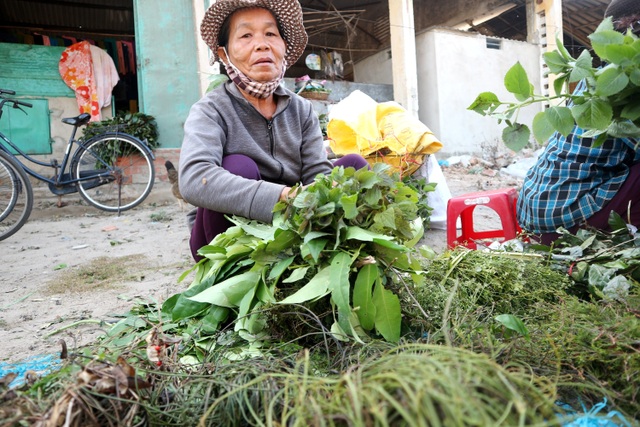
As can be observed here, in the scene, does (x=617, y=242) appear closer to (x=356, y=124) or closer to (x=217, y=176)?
(x=217, y=176)

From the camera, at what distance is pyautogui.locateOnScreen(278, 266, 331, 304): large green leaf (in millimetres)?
1291

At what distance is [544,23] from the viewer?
912 centimetres

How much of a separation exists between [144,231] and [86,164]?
168cm

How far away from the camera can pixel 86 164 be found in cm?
555

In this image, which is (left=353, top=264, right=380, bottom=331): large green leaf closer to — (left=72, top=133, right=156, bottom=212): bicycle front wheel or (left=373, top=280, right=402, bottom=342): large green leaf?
(left=373, top=280, right=402, bottom=342): large green leaf

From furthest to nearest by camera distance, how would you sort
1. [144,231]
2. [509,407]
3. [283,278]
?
[144,231], [283,278], [509,407]

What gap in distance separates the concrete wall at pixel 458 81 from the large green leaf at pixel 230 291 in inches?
287

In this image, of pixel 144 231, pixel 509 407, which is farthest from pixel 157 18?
pixel 509 407

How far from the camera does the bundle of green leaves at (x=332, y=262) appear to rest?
1289 millimetres

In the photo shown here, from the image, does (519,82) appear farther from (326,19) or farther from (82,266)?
(326,19)

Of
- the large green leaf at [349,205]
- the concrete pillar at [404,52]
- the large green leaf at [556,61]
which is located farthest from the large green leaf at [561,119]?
the concrete pillar at [404,52]

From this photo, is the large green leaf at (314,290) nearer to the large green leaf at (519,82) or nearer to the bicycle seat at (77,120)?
the large green leaf at (519,82)

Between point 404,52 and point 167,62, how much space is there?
3.70 metres

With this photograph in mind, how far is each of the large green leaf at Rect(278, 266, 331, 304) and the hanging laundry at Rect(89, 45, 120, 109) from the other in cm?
662
